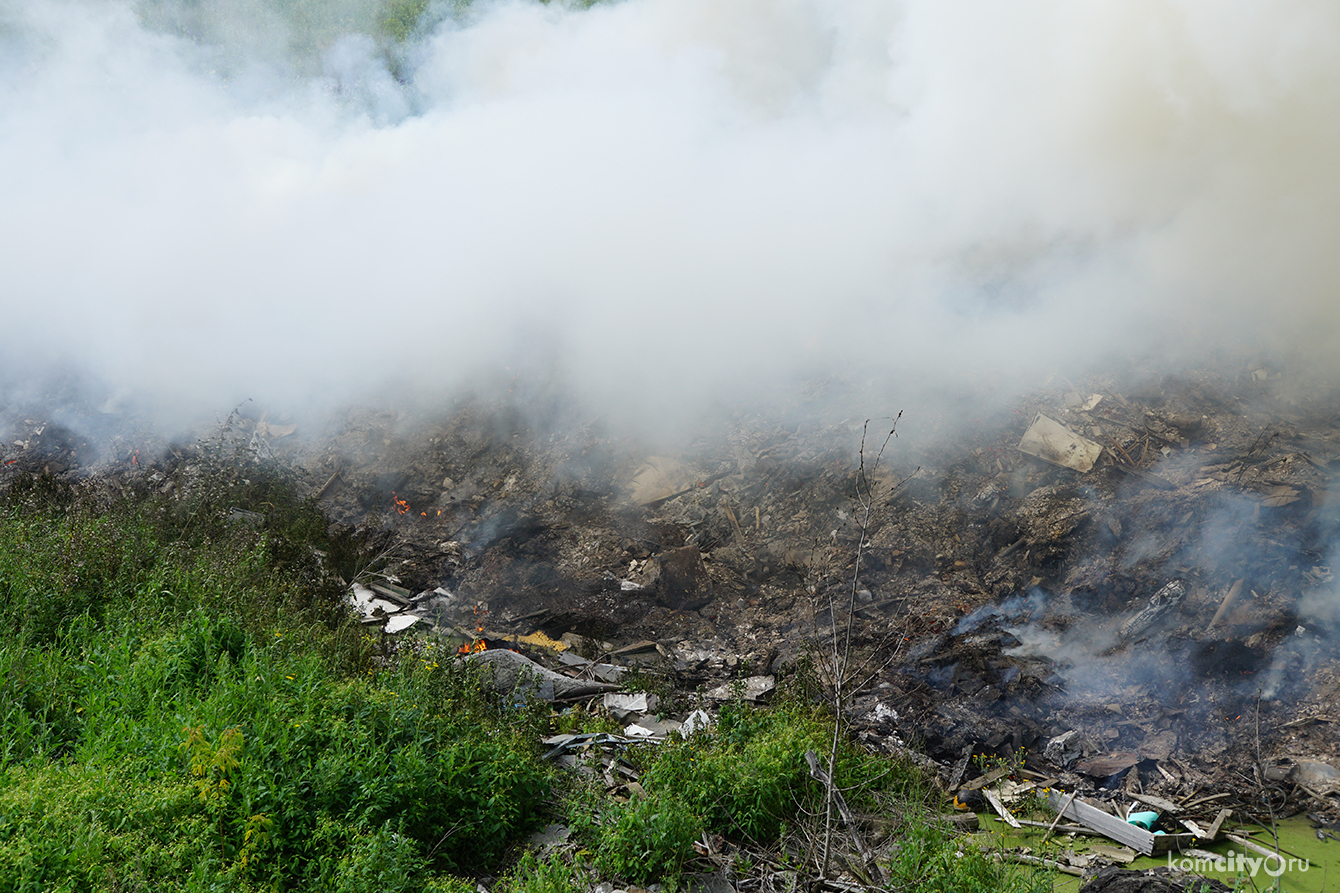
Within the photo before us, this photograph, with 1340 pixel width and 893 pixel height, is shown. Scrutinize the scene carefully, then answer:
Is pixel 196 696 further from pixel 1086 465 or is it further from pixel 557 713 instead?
pixel 1086 465

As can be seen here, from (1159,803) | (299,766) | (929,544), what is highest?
(299,766)

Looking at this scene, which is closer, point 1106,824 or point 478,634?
point 1106,824

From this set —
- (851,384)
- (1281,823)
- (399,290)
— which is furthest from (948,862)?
(399,290)

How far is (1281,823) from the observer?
3.68 m

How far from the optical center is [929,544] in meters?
5.71

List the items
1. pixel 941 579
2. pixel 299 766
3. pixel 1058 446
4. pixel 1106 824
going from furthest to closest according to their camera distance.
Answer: pixel 1058 446, pixel 941 579, pixel 1106 824, pixel 299 766

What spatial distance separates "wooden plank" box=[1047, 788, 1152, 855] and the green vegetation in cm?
80

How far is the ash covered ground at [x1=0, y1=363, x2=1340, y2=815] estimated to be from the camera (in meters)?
4.33

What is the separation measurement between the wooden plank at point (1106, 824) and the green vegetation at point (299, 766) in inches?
31.3

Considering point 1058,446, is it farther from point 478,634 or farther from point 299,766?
point 299,766

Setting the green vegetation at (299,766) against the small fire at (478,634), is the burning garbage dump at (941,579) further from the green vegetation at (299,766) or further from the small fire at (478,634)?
the green vegetation at (299,766)

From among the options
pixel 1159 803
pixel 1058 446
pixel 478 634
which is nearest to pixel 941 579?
pixel 1058 446

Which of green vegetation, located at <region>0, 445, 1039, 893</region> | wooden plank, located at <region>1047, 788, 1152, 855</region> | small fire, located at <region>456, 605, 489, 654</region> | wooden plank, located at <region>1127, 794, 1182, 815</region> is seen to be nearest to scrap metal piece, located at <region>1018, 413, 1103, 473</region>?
wooden plank, located at <region>1127, 794, 1182, 815</region>

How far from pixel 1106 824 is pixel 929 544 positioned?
235 cm
